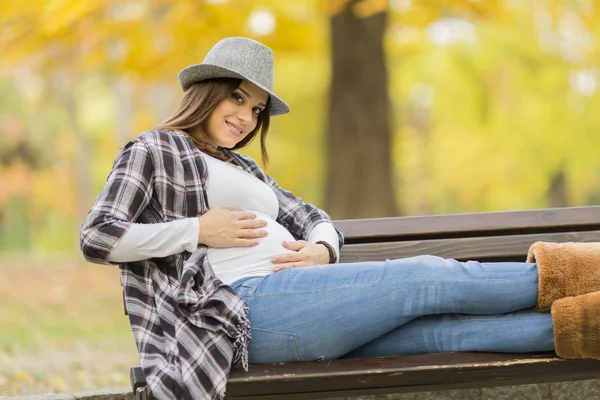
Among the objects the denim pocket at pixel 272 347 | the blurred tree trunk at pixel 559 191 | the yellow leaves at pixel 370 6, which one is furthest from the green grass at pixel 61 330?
the blurred tree trunk at pixel 559 191

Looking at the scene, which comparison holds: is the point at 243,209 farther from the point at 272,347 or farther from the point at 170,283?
the point at 272,347

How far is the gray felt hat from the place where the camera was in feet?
10.6

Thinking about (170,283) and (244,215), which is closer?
(170,283)

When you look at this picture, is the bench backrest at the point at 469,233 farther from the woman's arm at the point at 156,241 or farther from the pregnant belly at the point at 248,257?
the woman's arm at the point at 156,241

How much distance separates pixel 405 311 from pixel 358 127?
6.60 m

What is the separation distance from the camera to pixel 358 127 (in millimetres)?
9297

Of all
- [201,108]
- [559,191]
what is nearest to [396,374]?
[201,108]

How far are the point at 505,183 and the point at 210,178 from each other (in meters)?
16.0

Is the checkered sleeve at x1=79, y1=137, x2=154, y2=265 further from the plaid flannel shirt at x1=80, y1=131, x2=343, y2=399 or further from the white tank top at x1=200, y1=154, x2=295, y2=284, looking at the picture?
the white tank top at x1=200, y1=154, x2=295, y2=284

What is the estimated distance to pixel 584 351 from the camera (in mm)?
2652

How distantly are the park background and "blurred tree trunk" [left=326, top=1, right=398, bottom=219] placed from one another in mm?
15

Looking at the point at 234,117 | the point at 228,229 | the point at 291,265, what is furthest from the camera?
the point at 234,117

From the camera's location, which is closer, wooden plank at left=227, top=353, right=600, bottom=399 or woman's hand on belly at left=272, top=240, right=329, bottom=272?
wooden plank at left=227, top=353, right=600, bottom=399

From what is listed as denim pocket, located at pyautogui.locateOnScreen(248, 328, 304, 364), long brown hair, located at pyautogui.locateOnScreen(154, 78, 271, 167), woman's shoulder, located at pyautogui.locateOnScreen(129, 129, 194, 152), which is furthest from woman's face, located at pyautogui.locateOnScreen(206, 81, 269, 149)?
denim pocket, located at pyautogui.locateOnScreen(248, 328, 304, 364)
